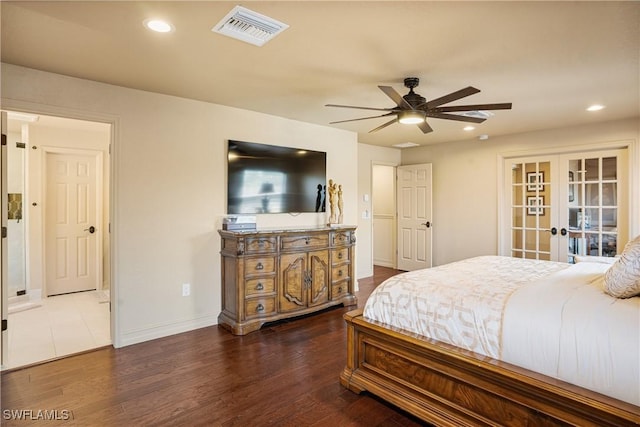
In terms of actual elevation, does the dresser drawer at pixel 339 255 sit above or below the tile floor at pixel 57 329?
above

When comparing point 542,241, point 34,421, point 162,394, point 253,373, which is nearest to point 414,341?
point 253,373

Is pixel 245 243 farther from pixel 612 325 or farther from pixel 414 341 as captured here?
pixel 612 325

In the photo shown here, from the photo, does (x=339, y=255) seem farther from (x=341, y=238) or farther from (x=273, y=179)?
(x=273, y=179)

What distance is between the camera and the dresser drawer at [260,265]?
11.6 feet

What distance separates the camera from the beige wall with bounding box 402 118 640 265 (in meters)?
4.89

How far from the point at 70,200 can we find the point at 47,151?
0.75 meters

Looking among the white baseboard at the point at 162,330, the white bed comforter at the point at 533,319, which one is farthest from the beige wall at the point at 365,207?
the white bed comforter at the point at 533,319

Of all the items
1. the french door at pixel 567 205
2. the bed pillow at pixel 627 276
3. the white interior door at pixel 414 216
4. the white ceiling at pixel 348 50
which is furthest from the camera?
the white interior door at pixel 414 216

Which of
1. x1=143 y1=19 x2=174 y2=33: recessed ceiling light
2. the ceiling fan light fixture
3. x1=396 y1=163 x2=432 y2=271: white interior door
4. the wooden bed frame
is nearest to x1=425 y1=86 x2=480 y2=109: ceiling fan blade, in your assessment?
the ceiling fan light fixture

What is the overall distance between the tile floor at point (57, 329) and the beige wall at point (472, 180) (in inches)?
204

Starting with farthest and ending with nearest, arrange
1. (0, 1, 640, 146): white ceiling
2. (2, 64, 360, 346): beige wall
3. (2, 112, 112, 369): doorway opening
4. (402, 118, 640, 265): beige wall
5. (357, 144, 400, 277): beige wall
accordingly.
Result: (357, 144, 400, 277): beige wall < (402, 118, 640, 265): beige wall < (2, 112, 112, 369): doorway opening < (2, 64, 360, 346): beige wall < (0, 1, 640, 146): white ceiling

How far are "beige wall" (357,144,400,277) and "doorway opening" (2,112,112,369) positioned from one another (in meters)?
3.66

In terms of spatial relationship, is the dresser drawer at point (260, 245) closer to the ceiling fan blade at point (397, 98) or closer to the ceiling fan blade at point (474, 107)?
the ceiling fan blade at point (397, 98)

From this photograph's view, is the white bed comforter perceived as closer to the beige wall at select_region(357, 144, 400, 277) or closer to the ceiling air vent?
the ceiling air vent
